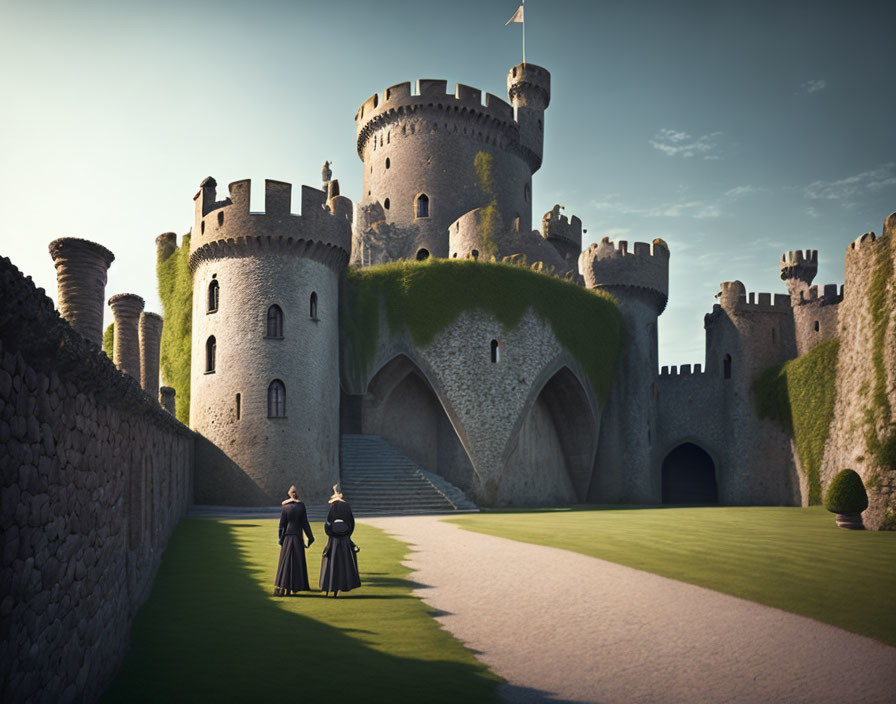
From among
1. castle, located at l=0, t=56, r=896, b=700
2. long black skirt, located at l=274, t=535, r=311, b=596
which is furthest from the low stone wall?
long black skirt, located at l=274, t=535, r=311, b=596

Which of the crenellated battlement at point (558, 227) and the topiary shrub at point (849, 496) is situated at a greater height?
the crenellated battlement at point (558, 227)

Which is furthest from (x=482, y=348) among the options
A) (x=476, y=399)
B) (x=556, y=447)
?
(x=556, y=447)

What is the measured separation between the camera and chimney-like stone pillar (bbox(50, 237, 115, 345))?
33.1 ft

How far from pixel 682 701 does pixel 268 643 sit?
4.04 meters

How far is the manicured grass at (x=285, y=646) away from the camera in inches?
246

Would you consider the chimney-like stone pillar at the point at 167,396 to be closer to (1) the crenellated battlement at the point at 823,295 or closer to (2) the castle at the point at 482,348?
(2) the castle at the point at 482,348

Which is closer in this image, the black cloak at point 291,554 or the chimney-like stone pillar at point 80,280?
the chimney-like stone pillar at point 80,280

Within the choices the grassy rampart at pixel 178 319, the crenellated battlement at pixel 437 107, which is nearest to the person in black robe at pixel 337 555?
the grassy rampart at pixel 178 319

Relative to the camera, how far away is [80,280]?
1019cm

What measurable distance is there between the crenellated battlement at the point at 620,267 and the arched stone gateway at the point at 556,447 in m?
6.28

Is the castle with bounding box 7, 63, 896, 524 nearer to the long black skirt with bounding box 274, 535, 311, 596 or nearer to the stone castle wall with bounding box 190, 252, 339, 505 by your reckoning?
the stone castle wall with bounding box 190, 252, 339, 505

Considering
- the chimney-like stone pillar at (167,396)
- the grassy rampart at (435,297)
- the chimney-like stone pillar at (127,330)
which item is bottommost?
the chimney-like stone pillar at (167,396)

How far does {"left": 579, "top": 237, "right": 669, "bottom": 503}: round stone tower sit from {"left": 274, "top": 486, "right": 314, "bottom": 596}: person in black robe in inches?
1142

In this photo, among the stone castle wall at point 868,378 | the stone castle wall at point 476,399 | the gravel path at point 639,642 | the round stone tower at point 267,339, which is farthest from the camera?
the stone castle wall at point 476,399
